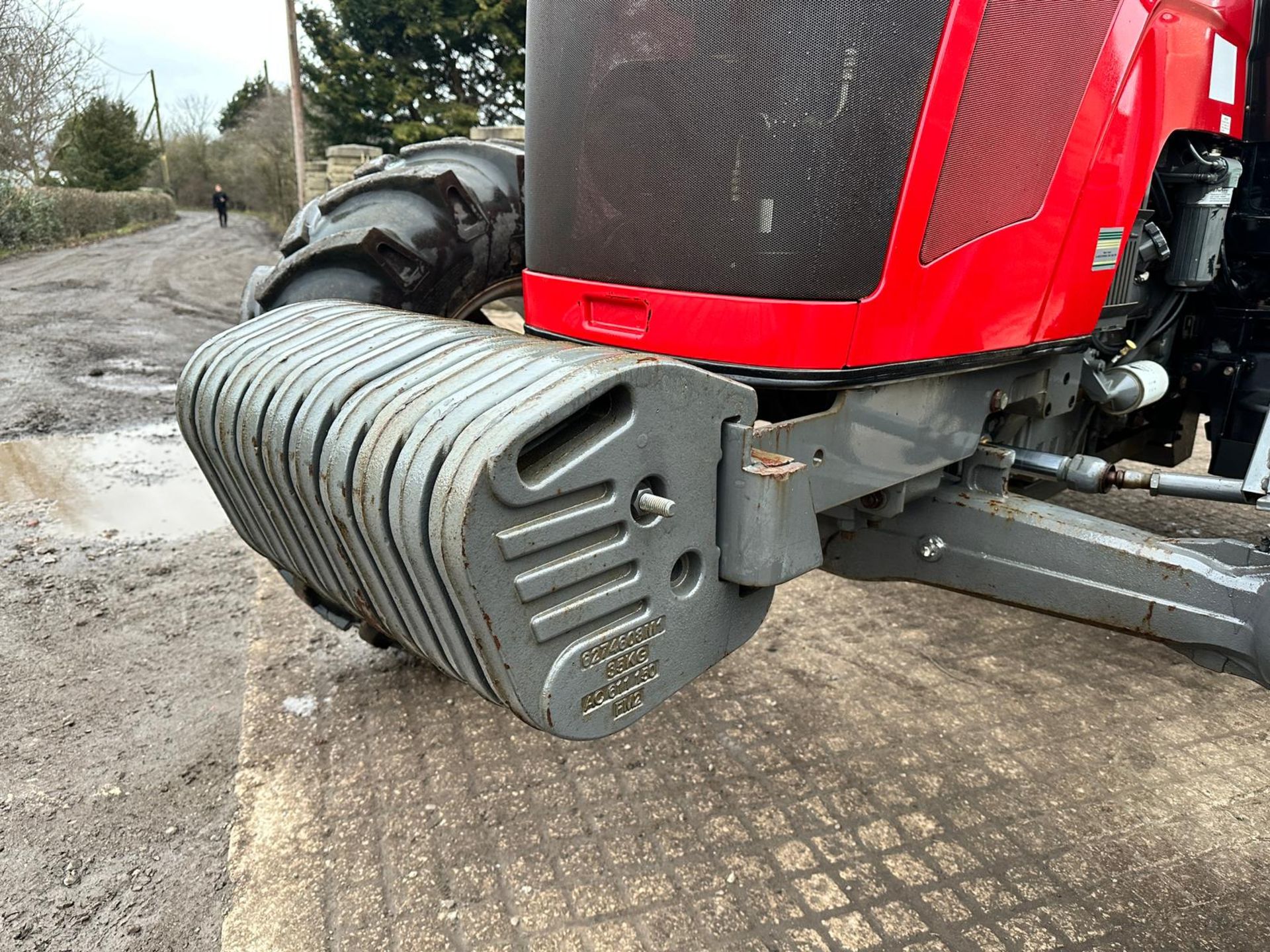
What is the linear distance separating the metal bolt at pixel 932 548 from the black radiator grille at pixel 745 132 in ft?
2.51

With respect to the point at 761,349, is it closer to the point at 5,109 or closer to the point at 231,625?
the point at 231,625

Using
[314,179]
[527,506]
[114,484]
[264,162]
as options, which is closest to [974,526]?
[527,506]

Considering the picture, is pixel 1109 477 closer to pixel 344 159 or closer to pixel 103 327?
pixel 103 327

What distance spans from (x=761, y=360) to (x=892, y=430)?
0.33 m

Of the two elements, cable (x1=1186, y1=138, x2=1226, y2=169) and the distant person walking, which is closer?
cable (x1=1186, y1=138, x2=1226, y2=169)

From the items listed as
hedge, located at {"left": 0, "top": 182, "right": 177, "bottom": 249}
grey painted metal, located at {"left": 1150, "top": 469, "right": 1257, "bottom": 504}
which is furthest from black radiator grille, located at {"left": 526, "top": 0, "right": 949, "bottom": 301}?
hedge, located at {"left": 0, "top": 182, "right": 177, "bottom": 249}

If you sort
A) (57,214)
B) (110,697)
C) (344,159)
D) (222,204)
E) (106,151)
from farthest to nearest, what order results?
(106,151) → (222,204) → (57,214) → (344,159) → (110,697)

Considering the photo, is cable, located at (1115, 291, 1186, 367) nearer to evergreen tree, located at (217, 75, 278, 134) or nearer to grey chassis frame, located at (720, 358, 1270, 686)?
grey chassis frame, located at (720, 358, 1270, 686)

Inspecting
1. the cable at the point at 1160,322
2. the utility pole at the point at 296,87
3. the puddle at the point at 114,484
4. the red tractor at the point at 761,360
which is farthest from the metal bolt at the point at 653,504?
the utility pole at the point at 296,87

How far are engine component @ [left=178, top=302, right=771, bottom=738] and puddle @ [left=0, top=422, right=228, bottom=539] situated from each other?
281cm

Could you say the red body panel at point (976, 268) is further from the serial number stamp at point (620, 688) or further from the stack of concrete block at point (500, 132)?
the stack of concrete block at point (500, 132)

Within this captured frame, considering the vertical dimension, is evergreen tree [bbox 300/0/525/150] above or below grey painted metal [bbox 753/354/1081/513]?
above

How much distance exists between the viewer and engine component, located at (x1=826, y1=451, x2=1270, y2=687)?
187cm

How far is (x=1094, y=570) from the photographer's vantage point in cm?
199
